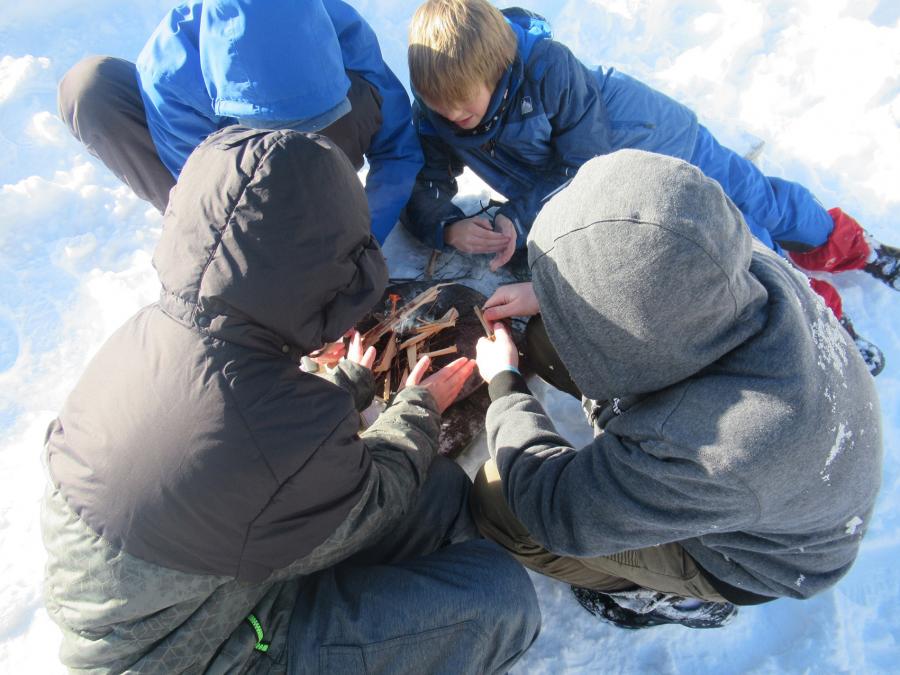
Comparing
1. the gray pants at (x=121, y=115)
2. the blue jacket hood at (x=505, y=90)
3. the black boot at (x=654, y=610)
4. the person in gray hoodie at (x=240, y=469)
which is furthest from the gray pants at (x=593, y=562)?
the gray pants at (x=121, y=115)

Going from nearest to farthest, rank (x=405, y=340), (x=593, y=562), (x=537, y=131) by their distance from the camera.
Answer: (x=593, y=562) → (x=405, y=340) → (x=537, y=131)

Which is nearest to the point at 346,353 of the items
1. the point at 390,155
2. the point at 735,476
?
the point at 390,155

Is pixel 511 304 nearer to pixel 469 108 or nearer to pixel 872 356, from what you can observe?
pixel 469 108

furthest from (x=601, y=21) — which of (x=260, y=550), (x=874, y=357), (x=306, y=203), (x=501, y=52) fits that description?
(x=260, y=550)

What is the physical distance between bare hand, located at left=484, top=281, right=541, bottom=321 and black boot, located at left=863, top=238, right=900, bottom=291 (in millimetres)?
1961

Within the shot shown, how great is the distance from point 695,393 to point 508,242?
5.60ft

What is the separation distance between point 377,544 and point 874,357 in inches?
97.6

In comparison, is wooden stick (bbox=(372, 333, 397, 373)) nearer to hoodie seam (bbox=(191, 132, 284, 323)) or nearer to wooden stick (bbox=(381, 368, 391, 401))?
wooden stick (bbox=(381, 368, 391, 401))

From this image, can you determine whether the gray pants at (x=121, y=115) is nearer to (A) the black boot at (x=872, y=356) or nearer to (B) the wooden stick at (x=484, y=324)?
(B) the wooden stick at (x=484, y=324)

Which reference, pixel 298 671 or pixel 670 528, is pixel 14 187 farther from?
pixel 670 528

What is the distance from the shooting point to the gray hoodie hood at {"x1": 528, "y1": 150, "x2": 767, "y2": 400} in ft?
4.08

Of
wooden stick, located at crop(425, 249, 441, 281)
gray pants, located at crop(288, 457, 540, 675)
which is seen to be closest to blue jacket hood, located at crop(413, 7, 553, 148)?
wooden stick, located at crop(425, 249, 441, 281)

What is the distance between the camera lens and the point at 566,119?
8.77 feet

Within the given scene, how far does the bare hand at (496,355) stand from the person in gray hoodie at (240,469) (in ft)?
2.14
